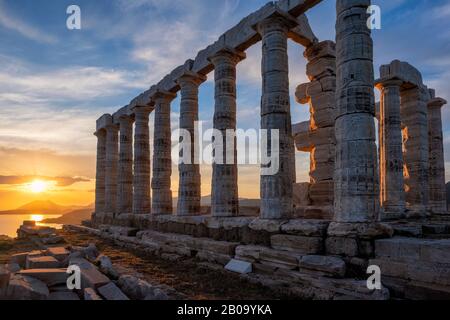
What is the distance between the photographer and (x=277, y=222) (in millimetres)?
10742

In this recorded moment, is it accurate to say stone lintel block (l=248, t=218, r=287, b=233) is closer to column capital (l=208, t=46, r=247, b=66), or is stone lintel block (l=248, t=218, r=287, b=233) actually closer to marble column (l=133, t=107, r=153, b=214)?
column capital (l=208, t=46, r=247, b=66)

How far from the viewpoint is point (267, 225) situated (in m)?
10.9

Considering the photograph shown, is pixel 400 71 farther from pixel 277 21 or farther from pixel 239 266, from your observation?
pixel 239 266

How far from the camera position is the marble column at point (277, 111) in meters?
11.4

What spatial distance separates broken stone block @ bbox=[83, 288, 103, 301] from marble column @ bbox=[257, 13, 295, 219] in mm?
6115

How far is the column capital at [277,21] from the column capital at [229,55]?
2227 mm

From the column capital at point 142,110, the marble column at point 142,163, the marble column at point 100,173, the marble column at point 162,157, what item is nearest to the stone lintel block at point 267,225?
the marble column at point 162,157

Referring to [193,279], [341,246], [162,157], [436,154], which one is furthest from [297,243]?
[436,154]

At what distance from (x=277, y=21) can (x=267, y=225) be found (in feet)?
23.6

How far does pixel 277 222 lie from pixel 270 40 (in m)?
6.47

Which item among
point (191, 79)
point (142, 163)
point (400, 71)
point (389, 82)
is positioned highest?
point (191, 79)

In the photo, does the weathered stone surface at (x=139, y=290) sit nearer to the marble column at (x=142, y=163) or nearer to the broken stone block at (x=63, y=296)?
the broken stone block at (x=63, y=296)

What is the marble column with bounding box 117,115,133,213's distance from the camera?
23.3 m
